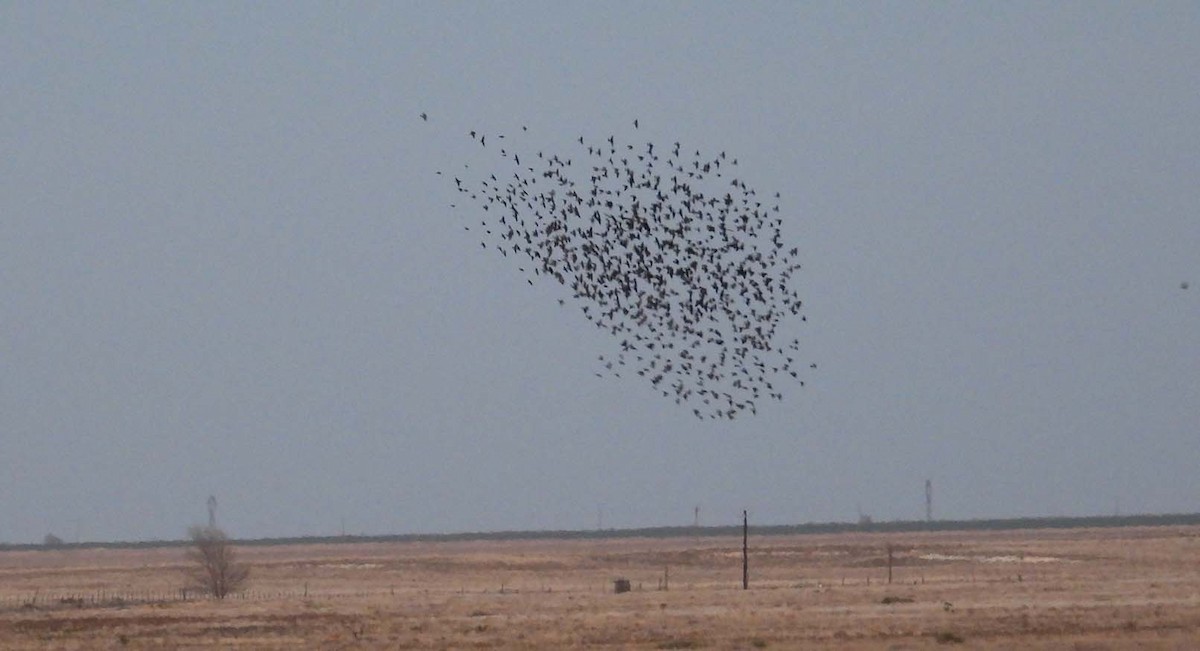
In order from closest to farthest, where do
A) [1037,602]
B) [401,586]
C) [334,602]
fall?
[1037,602] → [334,602] → [401,586]

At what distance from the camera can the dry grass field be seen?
6344 cm

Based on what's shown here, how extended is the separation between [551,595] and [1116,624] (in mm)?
37515

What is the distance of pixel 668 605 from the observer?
269ft

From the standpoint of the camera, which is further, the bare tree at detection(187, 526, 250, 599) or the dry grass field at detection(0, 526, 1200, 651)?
the bare tree at detection(187, 526, 250, 599)

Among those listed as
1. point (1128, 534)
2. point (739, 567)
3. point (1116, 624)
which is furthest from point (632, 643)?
point (1128, 534)

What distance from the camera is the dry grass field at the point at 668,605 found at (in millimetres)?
63438

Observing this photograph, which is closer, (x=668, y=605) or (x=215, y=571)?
(x=668, y=605)

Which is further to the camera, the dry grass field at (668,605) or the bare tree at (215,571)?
the bare tree at (215,571)

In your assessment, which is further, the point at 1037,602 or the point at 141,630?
the point at 1037,602

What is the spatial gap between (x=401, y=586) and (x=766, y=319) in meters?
78.2

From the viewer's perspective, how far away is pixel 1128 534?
184 metres

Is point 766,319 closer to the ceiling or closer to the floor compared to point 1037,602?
closer to the ceiling

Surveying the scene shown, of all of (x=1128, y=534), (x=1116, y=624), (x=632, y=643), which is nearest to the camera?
(x=632, y=643)

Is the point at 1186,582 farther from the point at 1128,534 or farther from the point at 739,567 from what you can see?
the point at 1128,534
